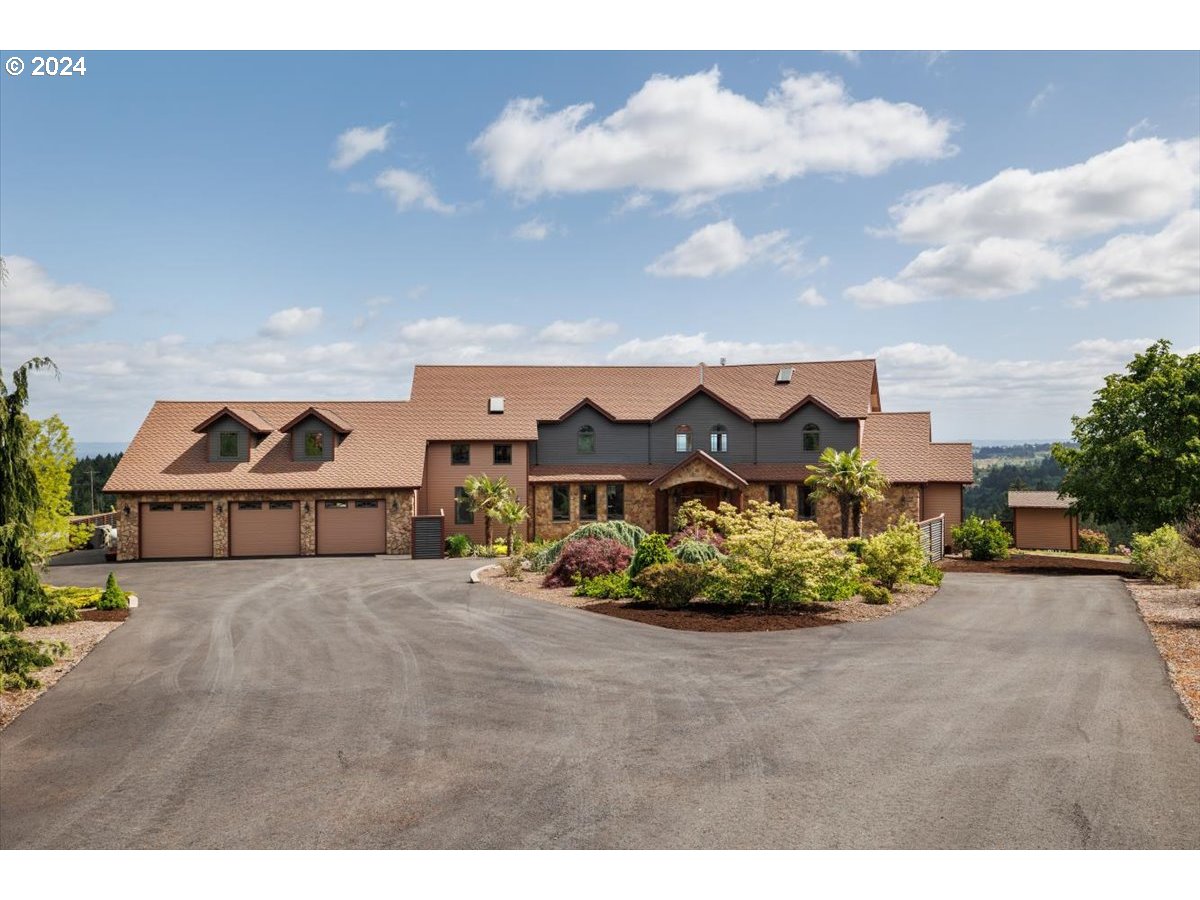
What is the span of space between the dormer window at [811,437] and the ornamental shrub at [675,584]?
63.7 ft

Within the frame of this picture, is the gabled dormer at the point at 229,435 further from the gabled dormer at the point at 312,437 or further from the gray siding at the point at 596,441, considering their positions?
the gray siding at the point at 596,441

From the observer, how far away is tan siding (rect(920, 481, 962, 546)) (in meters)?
38.1

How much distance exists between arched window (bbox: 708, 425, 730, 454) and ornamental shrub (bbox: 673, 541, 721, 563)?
16.9m

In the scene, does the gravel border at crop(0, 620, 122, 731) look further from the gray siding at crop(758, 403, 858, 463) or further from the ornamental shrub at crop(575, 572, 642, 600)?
the gray siding at crop(758, 403, 858, 463)

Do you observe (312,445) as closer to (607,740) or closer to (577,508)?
(577,508)

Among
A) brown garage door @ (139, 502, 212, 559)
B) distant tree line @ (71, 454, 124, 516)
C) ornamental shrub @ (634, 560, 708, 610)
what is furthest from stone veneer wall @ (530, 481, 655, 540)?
distant tree line @ (71, 454, 124, 516)

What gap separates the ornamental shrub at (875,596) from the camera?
2106 cm

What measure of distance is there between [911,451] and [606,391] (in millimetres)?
15659

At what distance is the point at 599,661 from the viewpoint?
49.3 ft

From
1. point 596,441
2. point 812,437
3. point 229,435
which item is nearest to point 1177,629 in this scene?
point 812,437

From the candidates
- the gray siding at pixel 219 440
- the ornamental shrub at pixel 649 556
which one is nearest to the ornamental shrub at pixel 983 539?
the ornamental shrub at pixel 649 556

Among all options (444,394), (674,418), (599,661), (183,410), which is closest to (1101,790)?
(599,661)

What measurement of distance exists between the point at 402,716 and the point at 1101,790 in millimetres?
8921

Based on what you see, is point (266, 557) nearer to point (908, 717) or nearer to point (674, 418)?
point (674, 418)
